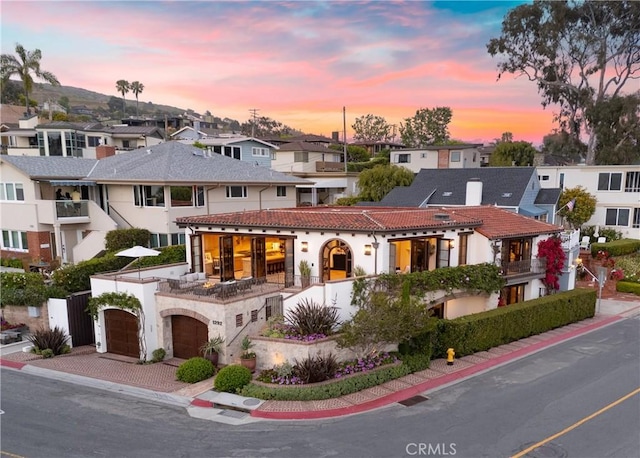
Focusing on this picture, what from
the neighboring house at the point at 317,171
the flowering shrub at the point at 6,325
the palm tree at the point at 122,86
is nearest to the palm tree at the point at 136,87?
the palm tree at the point at 122,86

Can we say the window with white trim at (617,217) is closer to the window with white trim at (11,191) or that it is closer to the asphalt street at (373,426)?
the asphalt street at (373,426)

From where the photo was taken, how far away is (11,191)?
1230 inches

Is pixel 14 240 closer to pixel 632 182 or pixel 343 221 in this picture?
pixel 343 221

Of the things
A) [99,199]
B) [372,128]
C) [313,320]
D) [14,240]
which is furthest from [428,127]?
[313,320]

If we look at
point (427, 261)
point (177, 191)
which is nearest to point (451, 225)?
point (427, 261)

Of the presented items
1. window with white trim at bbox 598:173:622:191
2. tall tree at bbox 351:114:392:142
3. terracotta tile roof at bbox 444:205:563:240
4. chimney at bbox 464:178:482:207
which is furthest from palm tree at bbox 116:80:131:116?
terracotta tile roof at bbox 444:205:563:240

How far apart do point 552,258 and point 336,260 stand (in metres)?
14.3

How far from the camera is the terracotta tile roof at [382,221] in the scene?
802 inches

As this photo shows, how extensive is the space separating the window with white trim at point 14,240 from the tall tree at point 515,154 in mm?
59205

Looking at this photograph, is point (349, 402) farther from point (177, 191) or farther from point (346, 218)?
point (177, 191)

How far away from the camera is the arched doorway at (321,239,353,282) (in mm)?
20516

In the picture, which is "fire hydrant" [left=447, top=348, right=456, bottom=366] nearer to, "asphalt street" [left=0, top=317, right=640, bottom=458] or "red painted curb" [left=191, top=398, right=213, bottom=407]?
"asphalt street" [left=0, top=317, right=640, bottom=458]

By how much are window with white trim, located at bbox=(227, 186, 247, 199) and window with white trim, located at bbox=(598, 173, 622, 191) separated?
109ft

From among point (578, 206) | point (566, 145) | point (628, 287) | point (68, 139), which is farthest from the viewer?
point (566, 145)
